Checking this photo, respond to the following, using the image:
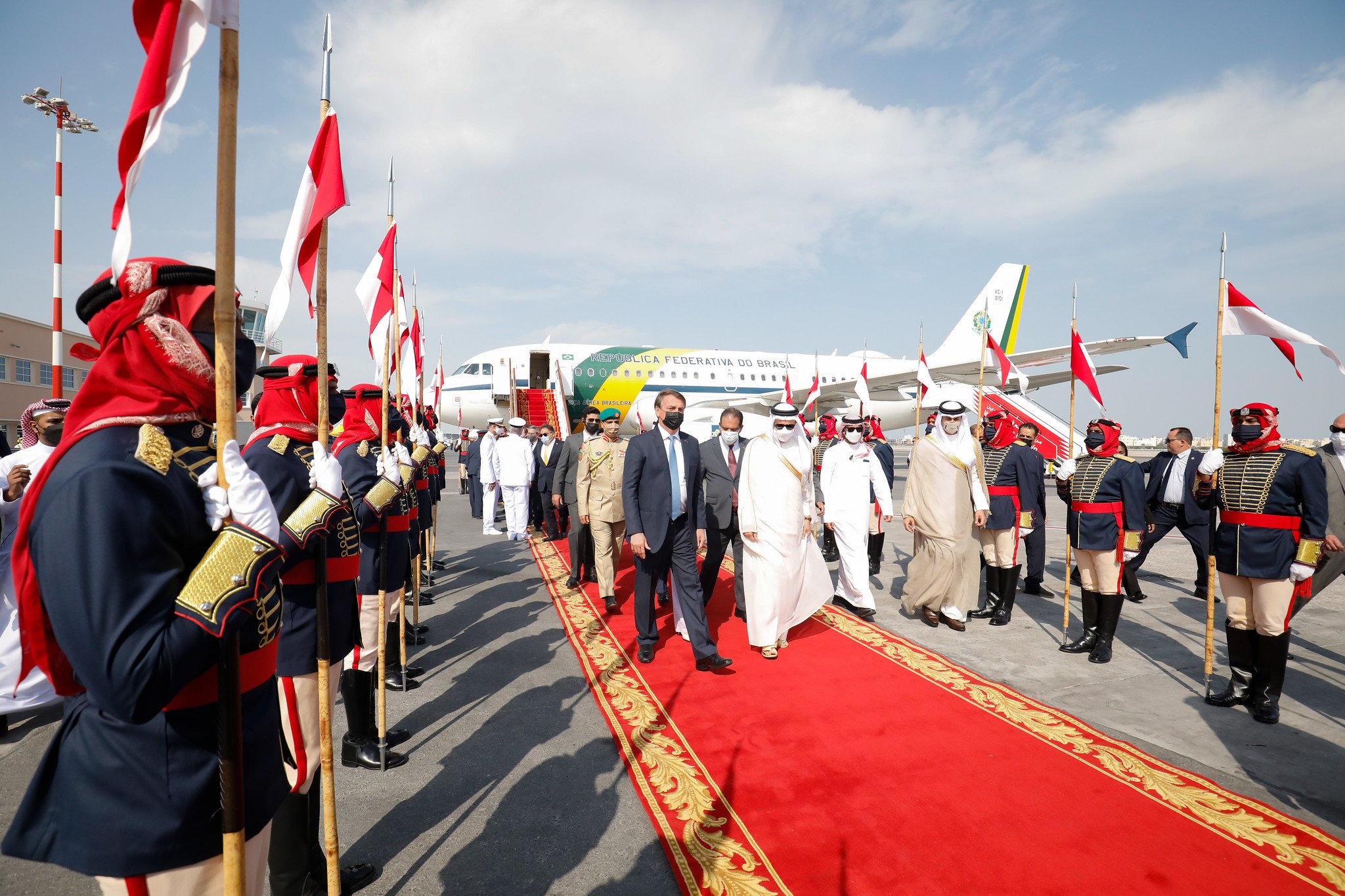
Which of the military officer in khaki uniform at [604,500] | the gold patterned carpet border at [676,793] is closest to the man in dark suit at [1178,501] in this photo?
the military officer in khaki uniform at [604,500]

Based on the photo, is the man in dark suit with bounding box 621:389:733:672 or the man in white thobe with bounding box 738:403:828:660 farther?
the man in white thobe with bounding box 738:403:828:660

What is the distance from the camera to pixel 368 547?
3.81 m

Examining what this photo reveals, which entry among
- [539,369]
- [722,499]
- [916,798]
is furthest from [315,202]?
[539,369]

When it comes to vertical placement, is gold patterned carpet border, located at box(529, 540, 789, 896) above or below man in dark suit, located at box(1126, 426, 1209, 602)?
below

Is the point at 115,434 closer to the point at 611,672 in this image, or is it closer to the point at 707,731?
the point at 707,731

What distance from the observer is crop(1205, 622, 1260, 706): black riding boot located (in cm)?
426

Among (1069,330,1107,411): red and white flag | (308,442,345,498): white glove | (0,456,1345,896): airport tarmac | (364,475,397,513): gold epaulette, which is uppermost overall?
(1069,330,1107,411): red and white flag

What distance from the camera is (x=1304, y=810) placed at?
3078mm

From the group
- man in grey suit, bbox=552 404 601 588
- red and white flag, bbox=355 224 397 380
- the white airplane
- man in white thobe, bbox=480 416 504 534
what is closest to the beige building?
the white airplane

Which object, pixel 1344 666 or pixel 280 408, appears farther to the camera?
pixel 1344 666

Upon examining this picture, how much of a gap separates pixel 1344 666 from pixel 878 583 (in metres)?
4.00

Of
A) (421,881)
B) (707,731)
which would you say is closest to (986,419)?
(707,731)

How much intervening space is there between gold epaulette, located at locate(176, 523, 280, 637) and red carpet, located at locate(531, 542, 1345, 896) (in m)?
2.10

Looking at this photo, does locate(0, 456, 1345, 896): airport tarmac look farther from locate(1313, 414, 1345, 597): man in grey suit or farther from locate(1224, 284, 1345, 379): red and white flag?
locate(1224, 284, 1345, 379): red and white flag
